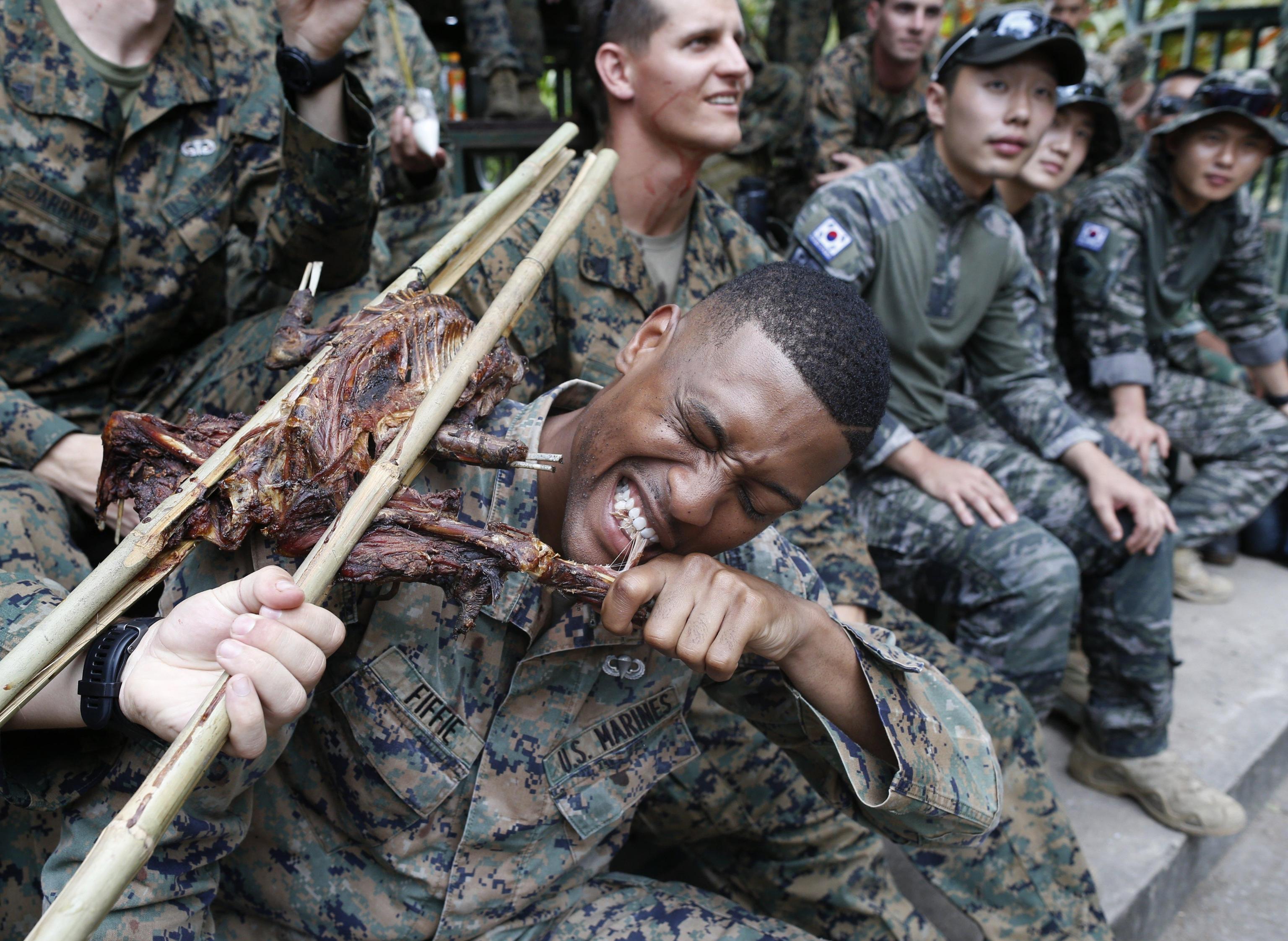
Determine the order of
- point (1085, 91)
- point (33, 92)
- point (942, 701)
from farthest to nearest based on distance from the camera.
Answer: point (1085, 91), point (33, 92), point (942, 701)

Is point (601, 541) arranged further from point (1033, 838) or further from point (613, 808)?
point (1033, 838)

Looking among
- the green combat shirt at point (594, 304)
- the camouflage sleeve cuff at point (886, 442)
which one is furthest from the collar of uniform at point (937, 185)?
the green combat shirt at point (594, 304)

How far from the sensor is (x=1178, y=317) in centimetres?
468

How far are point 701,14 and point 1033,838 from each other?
2315 millimetres

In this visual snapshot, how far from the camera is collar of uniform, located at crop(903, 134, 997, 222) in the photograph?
3.14 metres

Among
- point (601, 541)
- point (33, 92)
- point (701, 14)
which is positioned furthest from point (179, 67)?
point (601, 541)

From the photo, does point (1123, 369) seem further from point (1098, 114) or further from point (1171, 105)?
point (1171, 105)

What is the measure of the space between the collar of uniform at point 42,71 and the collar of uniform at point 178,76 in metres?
0.11

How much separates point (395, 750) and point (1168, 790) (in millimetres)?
2561

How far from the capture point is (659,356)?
61.2 inches

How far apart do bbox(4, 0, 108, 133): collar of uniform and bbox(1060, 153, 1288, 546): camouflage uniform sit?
3.88 meters

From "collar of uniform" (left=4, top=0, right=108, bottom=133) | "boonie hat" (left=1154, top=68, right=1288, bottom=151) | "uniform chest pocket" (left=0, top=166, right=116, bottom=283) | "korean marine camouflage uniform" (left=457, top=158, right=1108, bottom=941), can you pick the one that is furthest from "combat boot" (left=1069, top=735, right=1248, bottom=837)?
"collar of uniform" (left=4, top=0, right=108, bottom=133)

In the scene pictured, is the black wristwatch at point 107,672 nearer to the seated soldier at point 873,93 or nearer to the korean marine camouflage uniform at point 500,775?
the korean marine camouflage uniform at point 500,775

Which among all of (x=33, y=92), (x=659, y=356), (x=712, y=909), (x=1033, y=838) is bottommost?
(x=1033, y=838)
